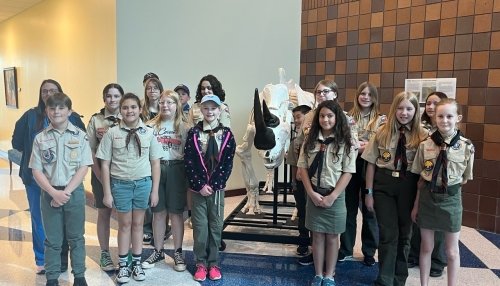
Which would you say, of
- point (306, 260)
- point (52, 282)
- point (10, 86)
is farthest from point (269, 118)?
point (10, 86)

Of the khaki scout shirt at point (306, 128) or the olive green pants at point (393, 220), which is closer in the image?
the olive green pants at point (393, 220)

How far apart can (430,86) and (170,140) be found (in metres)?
2.95

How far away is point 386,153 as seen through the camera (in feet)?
8.28

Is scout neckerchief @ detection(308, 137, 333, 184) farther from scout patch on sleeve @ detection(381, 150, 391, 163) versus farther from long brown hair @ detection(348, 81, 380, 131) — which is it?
long brown hair @ detection(348, 81, 380, 131)

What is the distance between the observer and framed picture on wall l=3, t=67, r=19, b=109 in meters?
8.00

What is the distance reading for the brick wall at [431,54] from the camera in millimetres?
3924

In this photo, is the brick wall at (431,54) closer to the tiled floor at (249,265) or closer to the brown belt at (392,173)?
the tiled floor at (249,265)

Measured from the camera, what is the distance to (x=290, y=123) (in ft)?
11.5

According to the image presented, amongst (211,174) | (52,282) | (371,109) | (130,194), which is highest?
(371,109)

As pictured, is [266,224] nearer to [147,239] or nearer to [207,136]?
[147,239]

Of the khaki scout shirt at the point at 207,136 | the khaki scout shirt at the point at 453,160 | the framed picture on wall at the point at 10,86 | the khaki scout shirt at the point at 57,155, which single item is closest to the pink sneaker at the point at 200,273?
the khaki scout shirt at the point at 207,136

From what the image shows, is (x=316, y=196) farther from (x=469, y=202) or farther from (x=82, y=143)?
(x=469, y=202)

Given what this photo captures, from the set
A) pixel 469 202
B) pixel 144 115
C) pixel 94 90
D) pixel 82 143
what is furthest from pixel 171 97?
pixel 469 202

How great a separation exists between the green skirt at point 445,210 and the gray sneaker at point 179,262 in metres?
1.72
